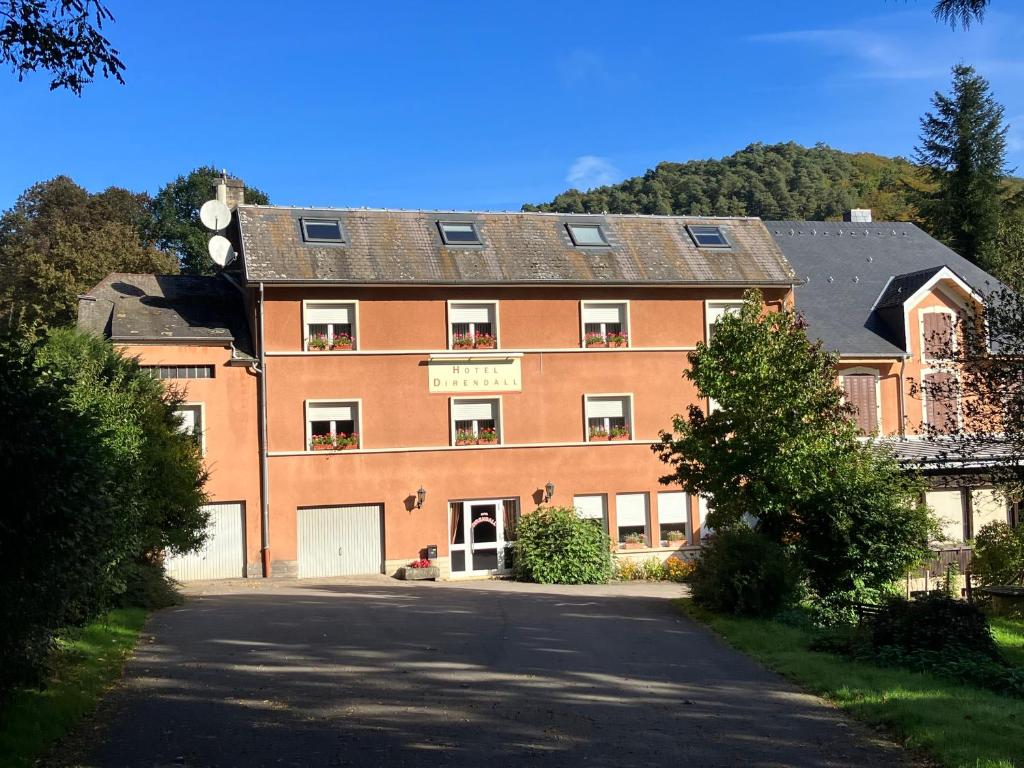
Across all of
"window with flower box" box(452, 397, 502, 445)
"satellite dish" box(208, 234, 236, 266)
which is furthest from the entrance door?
"satellite dish" box(208, 234, 236, 266)

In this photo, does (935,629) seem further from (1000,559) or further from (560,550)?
(560,550)

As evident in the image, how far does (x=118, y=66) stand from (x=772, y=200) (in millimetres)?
71470

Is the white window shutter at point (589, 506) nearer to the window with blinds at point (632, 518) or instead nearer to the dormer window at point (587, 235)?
the window with blinds at point (632, 518)

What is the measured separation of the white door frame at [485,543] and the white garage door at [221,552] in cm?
551

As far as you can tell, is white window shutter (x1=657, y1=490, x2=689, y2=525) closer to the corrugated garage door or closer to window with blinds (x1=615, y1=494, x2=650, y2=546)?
window with blinds (x1=615, y1=494, x2=650, y2=546)

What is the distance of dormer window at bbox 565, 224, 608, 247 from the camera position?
30906 millimetres

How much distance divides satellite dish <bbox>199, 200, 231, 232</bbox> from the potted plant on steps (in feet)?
35.8

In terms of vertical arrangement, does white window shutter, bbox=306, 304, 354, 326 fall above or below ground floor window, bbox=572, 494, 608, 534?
above

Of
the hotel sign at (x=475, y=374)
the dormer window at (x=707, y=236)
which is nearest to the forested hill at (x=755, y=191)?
the dormer window at (x=707, y=236)

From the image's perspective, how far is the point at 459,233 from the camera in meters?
30.3

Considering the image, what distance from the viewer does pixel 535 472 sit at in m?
28.9

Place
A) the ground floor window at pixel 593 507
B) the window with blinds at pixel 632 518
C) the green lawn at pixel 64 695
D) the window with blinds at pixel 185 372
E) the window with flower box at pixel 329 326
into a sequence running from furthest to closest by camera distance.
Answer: the window with blinds at pixel 632 518 < the ground floor window at pixel 593 507 < the window with flower box at pixel 329 326 < the window with blinds at pixel 185 372 < the green lawn at pixel 64 695

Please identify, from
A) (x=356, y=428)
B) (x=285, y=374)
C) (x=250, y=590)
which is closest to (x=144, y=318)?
(x=285, y=374)

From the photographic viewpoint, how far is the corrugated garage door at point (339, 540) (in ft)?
89.8
